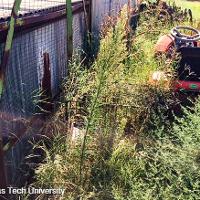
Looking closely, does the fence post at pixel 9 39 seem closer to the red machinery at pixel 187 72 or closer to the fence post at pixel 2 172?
the fence post at pixel 2 172

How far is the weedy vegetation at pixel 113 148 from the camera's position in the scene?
2938mm

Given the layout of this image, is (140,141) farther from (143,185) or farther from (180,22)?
(180,22)

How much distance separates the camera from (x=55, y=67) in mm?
4508

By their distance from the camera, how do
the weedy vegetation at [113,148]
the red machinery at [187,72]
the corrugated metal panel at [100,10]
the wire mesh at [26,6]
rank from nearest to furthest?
the weedy vegetation at [113,148]
the wire mesh at [26,6]
the red machinery at [187,72]
the corrugated metal panel at [100,10]

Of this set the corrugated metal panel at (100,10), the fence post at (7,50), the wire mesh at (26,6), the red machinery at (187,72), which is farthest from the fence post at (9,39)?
the corrugated metal panel at (100,10)

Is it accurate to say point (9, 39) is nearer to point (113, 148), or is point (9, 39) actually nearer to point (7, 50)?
point (7, 50)

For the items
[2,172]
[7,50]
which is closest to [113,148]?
[2,172]

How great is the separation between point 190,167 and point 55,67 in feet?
7.27

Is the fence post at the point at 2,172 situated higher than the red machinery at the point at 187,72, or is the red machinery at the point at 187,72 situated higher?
the red machinery at the point at 187,72

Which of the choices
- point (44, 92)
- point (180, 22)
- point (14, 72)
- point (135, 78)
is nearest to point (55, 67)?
point (44, 92)

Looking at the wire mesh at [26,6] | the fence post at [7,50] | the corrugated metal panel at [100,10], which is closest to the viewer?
the fence post at [7,50]

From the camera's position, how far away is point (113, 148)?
3320 millimetres

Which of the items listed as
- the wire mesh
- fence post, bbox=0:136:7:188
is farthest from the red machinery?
fence post, bbox=0:136:7:188

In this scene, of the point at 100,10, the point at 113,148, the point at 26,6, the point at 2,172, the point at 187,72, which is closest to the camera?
the point at 2,172
